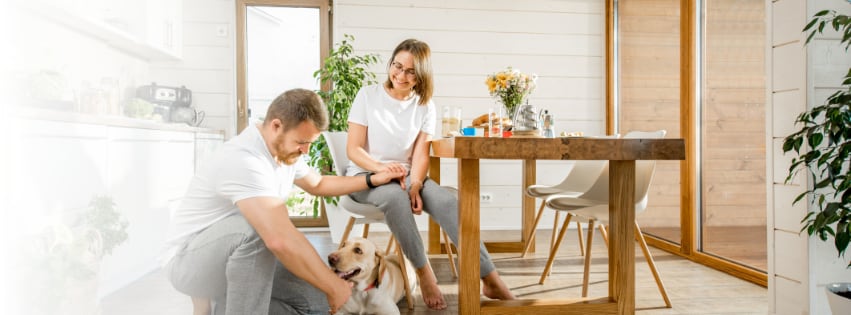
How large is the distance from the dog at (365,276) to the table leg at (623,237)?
782 mm

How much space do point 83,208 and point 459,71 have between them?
3736 millimetres

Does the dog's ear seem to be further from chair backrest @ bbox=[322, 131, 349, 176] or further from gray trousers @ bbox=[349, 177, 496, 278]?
chair backrest @ bbox=[322, 131, 349, 176]

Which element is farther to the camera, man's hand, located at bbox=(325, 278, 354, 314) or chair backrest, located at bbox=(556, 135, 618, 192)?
chair backrest, located at bbox=(556, 135, 618, 192)

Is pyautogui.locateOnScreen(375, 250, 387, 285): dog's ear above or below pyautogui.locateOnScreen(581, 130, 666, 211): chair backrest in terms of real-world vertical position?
below

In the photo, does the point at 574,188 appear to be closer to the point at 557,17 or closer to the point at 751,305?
the point at 751,305

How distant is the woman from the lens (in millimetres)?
2031

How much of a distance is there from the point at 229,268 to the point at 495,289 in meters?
0.97

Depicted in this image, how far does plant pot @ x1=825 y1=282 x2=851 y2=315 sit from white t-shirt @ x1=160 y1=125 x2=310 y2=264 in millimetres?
1803

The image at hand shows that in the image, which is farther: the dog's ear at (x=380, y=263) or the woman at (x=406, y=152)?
the woman at (x=406, y=152)

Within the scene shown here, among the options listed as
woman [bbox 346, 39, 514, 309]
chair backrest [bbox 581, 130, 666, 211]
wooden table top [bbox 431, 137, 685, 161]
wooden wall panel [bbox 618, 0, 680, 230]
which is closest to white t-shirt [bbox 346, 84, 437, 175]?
woman [bbox 346, 39, 514, 309]

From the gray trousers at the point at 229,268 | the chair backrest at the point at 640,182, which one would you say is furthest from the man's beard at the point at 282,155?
the chair backrest at the point at 640,182

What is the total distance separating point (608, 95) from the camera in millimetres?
4359

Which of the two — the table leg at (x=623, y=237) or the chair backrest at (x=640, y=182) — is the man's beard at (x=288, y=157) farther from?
the chair backrest at (x=640, y=182)

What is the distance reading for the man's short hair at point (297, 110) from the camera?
143 cm
